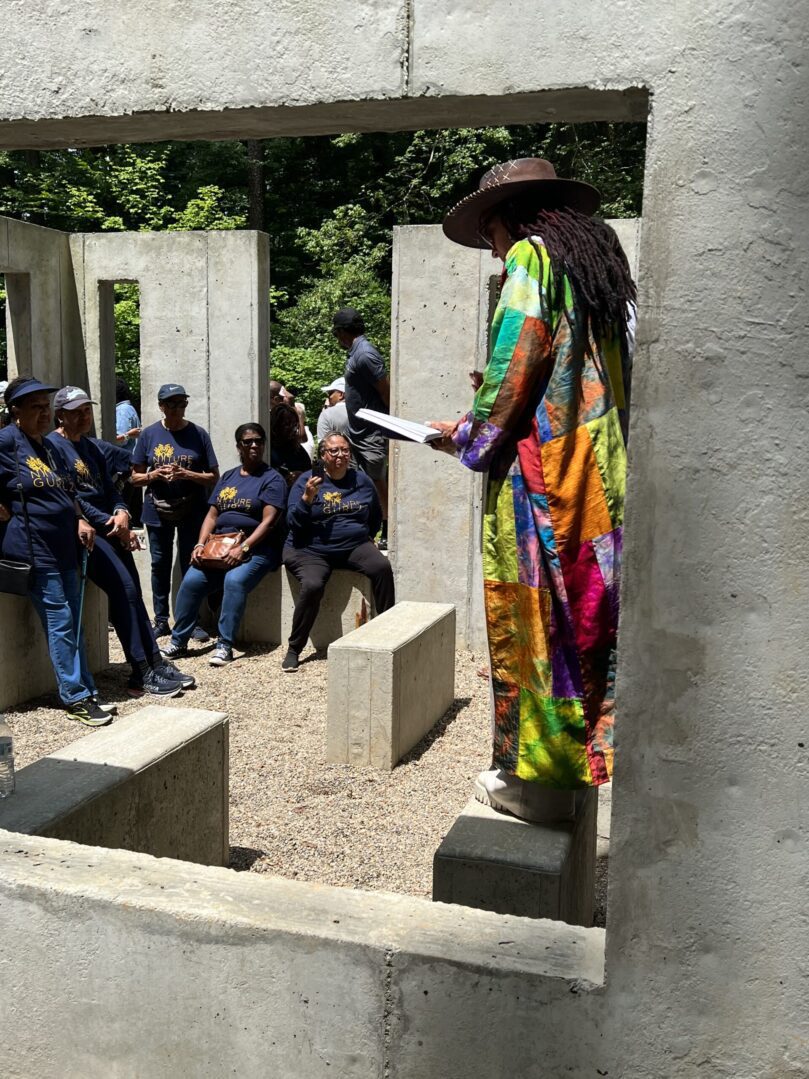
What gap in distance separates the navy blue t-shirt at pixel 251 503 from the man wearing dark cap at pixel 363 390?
1.04m

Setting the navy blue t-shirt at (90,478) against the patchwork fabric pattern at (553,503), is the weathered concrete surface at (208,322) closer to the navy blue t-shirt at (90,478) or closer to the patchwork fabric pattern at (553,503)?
the navy blue t-shirt at (90,478)

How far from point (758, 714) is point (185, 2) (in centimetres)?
172

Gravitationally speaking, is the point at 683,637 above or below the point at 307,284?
below

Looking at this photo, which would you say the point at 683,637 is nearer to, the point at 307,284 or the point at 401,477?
the point at 401,477

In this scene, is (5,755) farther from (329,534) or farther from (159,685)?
(329,534)

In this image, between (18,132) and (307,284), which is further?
(307,284)

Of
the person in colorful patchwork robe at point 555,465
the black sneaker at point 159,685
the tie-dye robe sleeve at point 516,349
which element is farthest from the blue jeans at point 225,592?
the tie-dye robe sleeve at point 516,349

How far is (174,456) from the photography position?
825 centimetres

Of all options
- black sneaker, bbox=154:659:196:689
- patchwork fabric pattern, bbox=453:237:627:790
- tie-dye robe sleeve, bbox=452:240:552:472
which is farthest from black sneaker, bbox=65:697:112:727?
tie-dye robe sleeve, bbox=452:240:552:472

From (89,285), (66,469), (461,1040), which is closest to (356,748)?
(66,469)

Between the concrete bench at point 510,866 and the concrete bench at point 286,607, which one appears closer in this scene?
the concrete bench at point 510,866

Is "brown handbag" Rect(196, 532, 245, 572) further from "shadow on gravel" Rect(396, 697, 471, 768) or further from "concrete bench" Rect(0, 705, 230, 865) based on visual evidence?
"concrete bench" Rect(0, 705, 230, 865)

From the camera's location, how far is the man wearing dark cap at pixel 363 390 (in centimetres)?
892

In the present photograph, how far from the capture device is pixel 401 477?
8117mm
